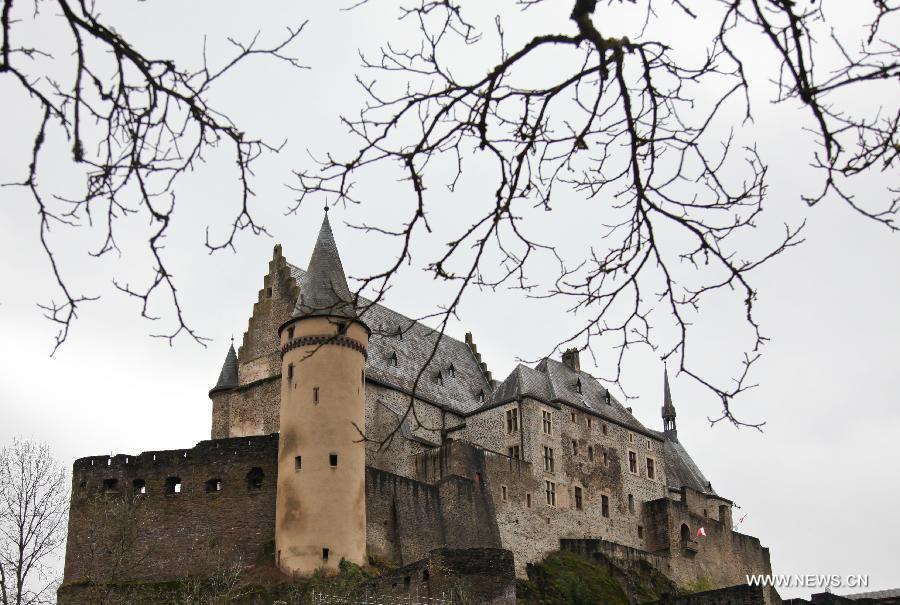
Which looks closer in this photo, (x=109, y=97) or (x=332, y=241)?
(x=109, y=97)

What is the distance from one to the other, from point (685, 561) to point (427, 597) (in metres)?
20.8

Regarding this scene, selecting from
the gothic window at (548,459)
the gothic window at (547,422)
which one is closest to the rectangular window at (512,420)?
the gothic window at (547,422)

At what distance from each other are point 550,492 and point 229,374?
12.9 m

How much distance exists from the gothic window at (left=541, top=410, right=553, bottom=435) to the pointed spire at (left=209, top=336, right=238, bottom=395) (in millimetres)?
11847

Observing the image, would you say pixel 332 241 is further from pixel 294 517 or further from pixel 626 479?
pixel 626 479

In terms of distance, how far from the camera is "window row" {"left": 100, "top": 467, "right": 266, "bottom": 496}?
121 ft

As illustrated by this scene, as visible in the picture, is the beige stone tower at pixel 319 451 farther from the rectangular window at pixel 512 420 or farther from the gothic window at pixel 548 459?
the gothic window at pixel 548 459

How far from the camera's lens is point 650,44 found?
6.22 m

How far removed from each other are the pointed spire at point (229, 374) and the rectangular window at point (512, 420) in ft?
34.2

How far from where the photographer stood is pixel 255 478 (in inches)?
1459

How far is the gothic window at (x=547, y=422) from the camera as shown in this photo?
46.2 m

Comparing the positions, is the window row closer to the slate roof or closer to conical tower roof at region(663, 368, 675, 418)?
the slate roof

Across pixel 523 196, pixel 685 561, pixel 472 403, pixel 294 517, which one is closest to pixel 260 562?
pixel 294 517

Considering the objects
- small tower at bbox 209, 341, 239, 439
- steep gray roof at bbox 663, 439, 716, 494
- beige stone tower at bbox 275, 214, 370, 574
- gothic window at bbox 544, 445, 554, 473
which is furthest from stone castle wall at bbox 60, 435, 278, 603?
steep gray roof at bbox 663, 439, 716, 494
